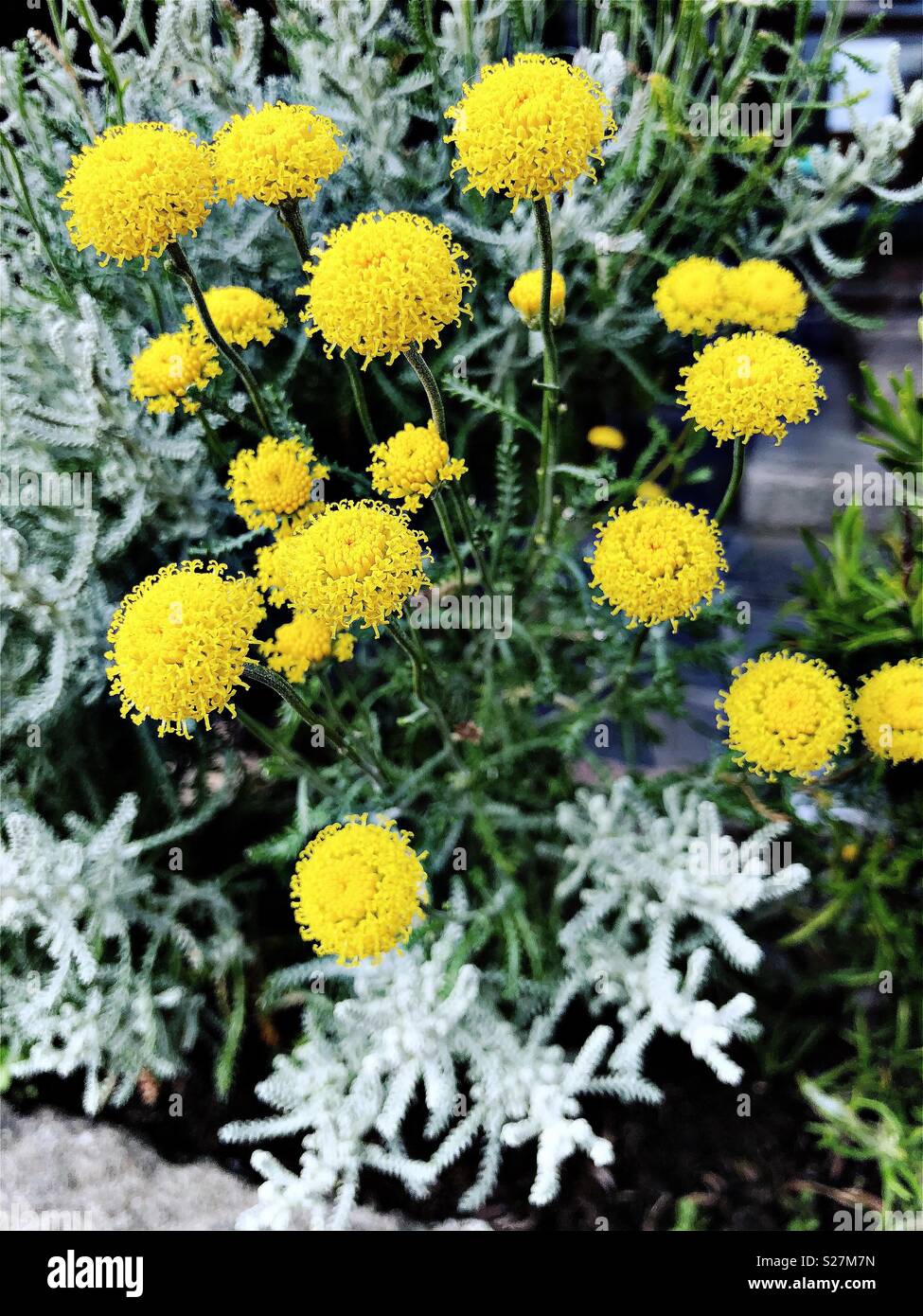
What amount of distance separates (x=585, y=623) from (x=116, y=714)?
0.55 metres

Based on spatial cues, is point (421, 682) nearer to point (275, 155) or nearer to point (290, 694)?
point (290, 694)

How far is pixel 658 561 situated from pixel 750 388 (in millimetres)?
139

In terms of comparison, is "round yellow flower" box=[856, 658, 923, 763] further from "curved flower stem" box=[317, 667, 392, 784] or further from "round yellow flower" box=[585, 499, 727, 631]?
"curved flower stem" box=[317, 667, 392, 784]

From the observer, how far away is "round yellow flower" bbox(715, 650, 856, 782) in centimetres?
73

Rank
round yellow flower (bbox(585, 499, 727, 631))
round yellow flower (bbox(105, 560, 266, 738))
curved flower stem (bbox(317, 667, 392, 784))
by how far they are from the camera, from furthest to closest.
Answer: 1. curved flower stem (bbox(317, 667, 392, 784))
2. round yellow flower (bbox(585, 499, 727, 631))
3. round yellow flower (bbox(105, 560, 266, 738))

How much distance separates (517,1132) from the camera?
86cm

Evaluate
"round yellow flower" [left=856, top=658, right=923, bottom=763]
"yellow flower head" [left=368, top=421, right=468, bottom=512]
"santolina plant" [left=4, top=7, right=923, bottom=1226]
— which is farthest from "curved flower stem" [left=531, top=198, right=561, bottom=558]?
"round yellow flower" [left=856, top=658, right=923, bottom=763]

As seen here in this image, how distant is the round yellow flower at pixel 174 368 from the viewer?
0.74 m

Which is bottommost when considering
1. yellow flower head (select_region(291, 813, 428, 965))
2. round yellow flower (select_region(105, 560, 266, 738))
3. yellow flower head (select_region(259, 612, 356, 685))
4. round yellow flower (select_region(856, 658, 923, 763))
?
yellow flower head (select_region(291, 813, 428, 965))

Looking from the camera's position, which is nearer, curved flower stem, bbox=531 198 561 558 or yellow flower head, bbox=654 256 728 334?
curved flower stem, bbox=531 198 561 558

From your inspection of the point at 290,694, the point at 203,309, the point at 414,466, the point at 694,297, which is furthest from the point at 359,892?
the point at 694,297

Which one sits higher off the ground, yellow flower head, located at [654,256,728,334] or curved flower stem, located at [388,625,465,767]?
yellow flower head, located at [654,256,728,334]

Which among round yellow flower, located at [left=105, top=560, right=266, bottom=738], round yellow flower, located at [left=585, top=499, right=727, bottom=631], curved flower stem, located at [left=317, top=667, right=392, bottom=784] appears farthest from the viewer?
curved flower stem, located at [left=317, top=667, right=392, bottom=784]
